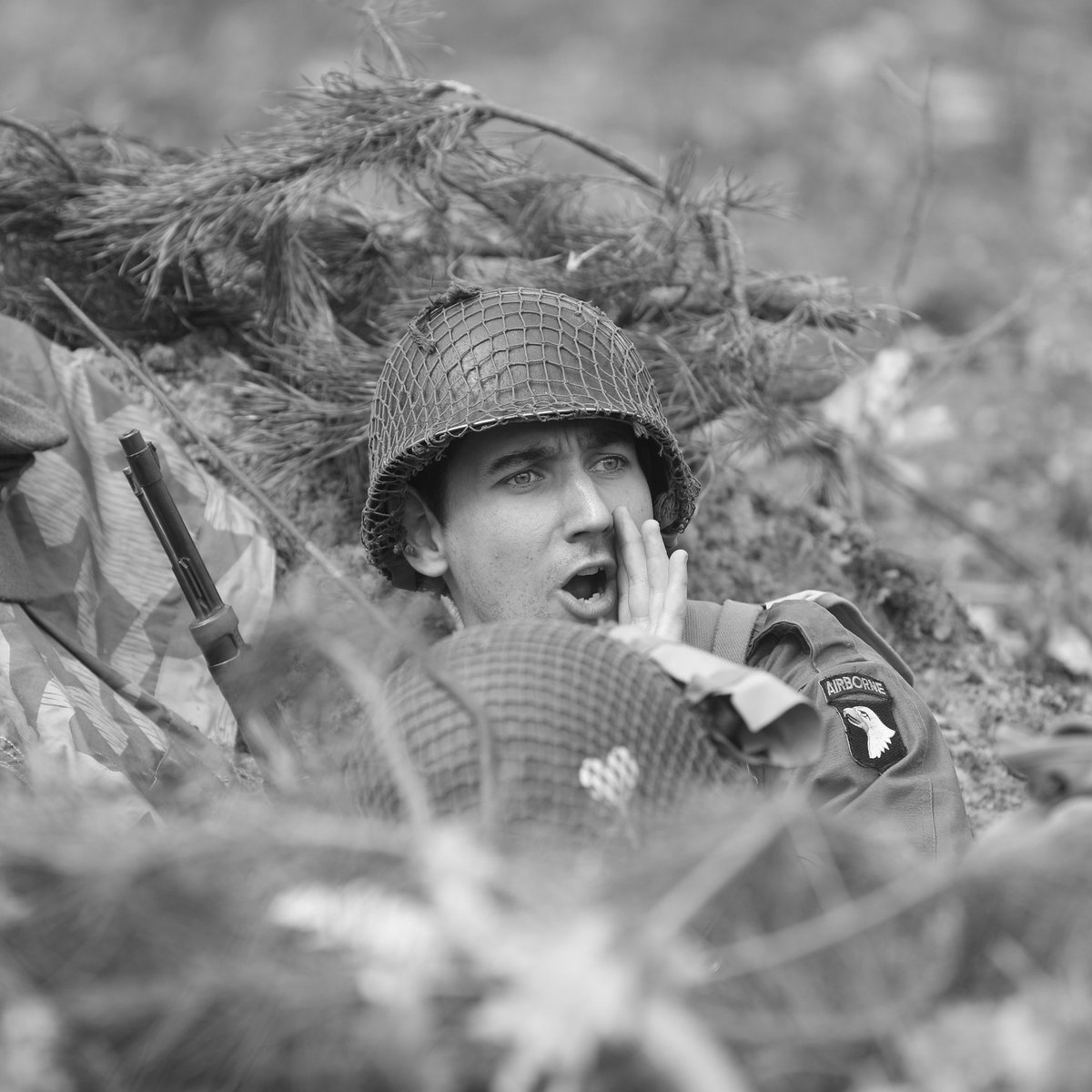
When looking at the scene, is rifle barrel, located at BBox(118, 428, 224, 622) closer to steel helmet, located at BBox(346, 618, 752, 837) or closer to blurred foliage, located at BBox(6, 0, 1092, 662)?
steel helmet, located at BBox(346, 618, 752, 837)

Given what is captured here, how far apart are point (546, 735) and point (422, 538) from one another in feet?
5.24

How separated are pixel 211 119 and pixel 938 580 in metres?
5.74

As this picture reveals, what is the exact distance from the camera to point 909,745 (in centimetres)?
264

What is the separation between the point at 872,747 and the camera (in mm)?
2639

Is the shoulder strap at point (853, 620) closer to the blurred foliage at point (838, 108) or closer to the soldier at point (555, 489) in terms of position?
the soldier at point (555, 489)

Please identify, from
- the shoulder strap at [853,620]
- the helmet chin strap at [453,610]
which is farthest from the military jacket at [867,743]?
the helmet chin strap at [453,610]

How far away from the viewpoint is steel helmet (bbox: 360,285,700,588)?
9.66 feet

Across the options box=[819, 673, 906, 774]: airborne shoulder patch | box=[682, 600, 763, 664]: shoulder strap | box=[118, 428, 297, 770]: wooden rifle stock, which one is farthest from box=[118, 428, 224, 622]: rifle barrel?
box=[819, 673, 906, 774]: airborne shoulder patch

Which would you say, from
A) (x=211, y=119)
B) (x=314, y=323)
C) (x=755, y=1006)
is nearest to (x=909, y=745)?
(x=755, y=1006)

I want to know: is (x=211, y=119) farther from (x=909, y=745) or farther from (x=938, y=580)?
(x=909, y=745)

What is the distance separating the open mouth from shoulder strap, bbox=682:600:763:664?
21cm

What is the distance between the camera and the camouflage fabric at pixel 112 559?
3086 mm

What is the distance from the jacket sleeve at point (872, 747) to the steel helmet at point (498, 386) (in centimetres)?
58

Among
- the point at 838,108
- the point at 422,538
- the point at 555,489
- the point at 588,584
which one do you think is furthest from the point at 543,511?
the point at 838,108
